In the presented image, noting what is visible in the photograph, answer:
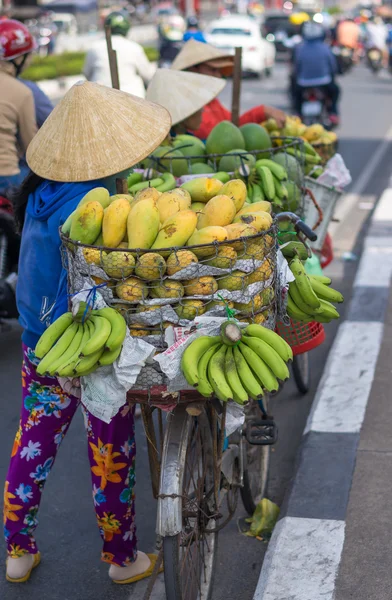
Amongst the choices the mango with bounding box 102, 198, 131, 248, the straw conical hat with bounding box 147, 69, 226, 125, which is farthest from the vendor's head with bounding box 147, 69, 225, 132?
the mango with bounding box 102, 198, 131, 248

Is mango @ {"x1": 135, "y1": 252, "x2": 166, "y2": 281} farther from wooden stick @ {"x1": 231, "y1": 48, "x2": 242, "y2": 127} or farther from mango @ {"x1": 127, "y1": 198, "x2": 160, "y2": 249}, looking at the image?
wooden stick @ {"x1": 231, "y1": 48, "x2": 242, "y2": 127}

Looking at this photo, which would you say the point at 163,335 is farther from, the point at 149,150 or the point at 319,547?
the point at 319,547

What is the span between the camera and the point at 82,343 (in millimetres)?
2668

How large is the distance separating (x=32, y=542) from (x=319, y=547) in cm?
112

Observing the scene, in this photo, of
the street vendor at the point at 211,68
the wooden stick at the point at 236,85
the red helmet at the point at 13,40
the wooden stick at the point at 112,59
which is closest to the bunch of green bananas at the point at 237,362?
the wooden stick at the point at 112,59

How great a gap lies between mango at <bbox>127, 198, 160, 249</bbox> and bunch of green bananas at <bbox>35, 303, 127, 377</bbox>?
0.23 meters

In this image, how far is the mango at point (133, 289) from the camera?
8.80 feet

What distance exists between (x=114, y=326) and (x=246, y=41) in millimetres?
→ 27049

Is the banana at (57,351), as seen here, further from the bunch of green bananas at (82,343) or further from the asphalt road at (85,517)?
the asphalt road at (85,517)

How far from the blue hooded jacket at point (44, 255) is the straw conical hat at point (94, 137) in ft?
0.33

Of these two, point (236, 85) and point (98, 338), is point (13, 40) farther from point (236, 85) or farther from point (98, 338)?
point (98, 338)

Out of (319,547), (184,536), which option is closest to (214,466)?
(184,536)

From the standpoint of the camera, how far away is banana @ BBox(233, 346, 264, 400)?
266 centimetres

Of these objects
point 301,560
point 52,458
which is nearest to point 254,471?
point 301,560
